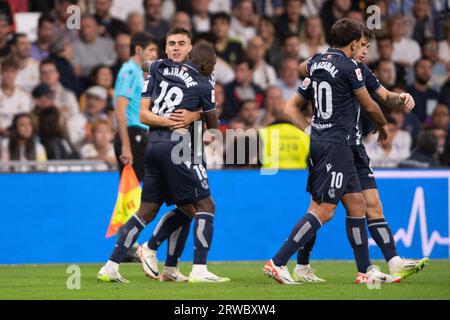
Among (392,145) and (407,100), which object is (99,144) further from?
(407,100)

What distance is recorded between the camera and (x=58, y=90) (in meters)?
15.4

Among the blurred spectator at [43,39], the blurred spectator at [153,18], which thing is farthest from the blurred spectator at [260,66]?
the blurred spectator at [43,39]

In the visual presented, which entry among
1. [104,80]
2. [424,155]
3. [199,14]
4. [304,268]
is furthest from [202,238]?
[199,14]

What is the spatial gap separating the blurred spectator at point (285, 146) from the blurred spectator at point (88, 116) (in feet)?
8.38

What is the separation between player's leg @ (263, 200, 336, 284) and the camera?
8.84 metres

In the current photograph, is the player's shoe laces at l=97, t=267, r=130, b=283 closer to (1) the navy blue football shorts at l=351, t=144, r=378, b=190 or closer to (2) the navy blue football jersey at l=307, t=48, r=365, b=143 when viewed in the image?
(2) the navy blue football jersey at l=307, t=48, r=365, b=143

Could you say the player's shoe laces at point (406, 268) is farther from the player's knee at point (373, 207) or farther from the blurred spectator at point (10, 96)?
the blurred spectator at point (10, 96)

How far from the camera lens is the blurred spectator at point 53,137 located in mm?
14586

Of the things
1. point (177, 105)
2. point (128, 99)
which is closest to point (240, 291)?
point (177, 105)

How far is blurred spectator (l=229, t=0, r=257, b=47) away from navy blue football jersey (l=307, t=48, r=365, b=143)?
7.88 m

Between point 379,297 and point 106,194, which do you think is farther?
point 106,194
